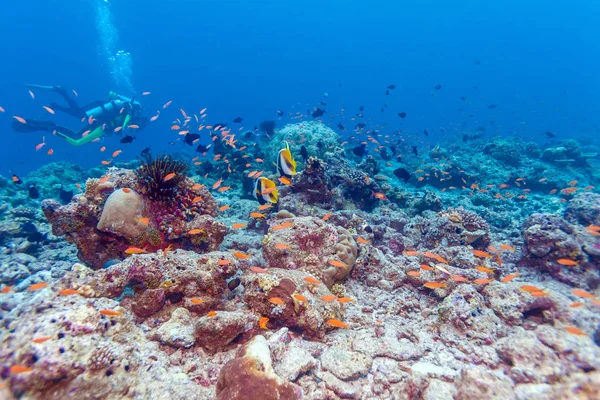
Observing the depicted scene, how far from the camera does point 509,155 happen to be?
20922 millimetres

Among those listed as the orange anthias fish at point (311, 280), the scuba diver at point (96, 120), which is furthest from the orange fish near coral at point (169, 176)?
the scuba diver at point (96, 120)

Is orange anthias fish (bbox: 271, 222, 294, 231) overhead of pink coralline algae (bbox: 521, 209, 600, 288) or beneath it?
overhead

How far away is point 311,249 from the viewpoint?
582 centimetres

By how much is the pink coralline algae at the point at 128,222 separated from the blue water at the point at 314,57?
124 meters

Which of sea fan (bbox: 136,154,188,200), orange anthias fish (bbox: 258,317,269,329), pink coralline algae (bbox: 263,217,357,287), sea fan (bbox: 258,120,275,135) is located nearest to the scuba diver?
sea fan (bbox: 258,120,275,135)

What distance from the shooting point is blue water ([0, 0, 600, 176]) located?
4956 inches

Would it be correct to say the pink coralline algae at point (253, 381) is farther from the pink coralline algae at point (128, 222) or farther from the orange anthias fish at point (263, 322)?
the pink coralline algae at point (128, 222)

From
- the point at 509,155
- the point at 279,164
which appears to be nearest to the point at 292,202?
the point at 279,164

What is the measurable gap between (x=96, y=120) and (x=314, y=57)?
164 meters

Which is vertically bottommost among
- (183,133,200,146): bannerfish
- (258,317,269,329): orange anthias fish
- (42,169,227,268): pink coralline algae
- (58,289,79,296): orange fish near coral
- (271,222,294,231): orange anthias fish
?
(258,317,269,329): orange anthias fish

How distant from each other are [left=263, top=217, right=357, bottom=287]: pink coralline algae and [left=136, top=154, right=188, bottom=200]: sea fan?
2.42 meters

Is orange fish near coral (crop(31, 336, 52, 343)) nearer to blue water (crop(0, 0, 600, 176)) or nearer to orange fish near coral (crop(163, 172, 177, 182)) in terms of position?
orange fish near coral (crop(163, 172, 177, 182))

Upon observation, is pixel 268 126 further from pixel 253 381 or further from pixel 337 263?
pixel 253 381

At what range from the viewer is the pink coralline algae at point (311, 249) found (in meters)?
5.52
